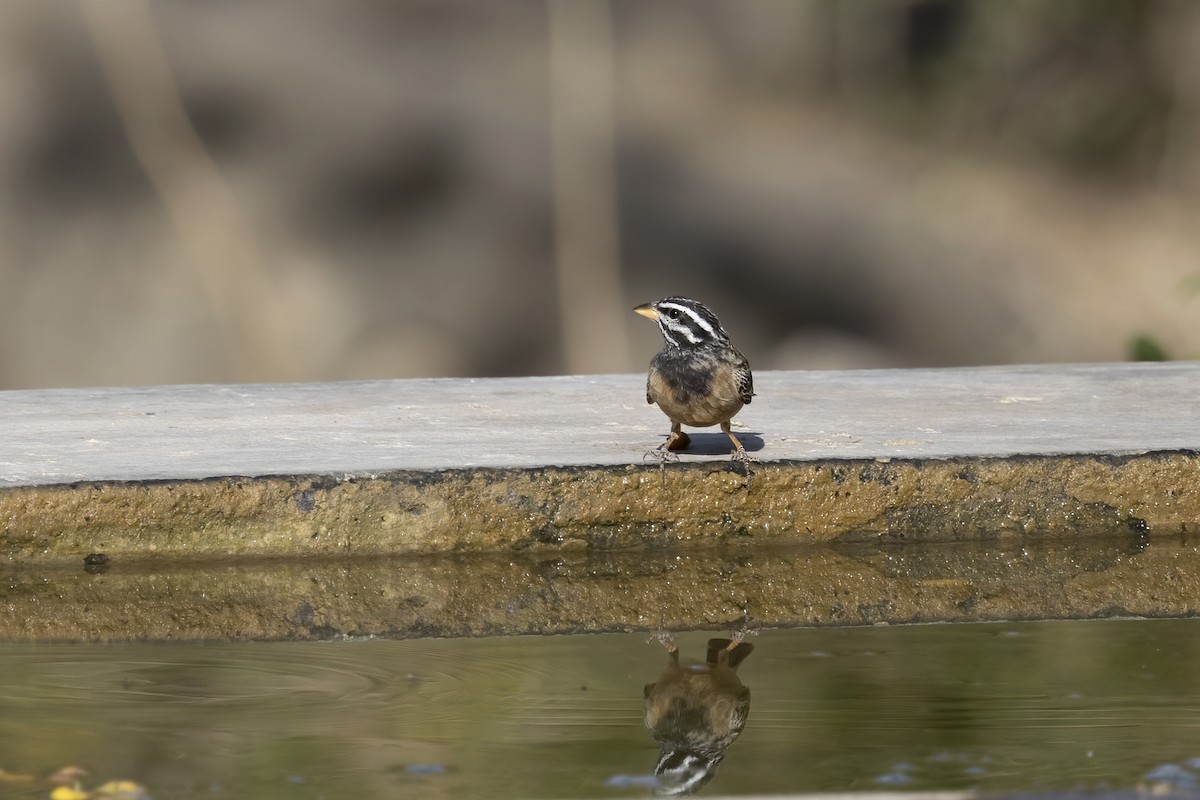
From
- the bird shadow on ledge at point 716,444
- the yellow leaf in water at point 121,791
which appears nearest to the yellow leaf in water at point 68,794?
the yellow leaf in water at point 121,791

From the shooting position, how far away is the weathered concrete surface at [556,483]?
16.6 feet

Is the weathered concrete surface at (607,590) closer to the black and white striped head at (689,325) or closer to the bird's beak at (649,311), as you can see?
the black and white striped head at (689,325)

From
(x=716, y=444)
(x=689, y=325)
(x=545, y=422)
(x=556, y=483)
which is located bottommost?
(x=545, y=422)

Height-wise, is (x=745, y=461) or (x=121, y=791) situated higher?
(x=121, y=791)

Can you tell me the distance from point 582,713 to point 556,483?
147 centimetres

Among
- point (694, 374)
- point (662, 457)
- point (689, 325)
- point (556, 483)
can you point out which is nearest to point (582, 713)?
point (556, 483)

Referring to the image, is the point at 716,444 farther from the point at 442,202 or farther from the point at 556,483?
the point at 442,202

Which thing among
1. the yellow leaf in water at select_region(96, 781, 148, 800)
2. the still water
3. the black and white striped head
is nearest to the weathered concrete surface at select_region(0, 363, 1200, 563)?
the black and white striped head

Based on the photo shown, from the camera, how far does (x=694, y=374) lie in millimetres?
5266

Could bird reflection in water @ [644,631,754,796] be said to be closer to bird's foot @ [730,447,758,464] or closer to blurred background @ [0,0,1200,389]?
bird's foot @ [730,447,758,464]

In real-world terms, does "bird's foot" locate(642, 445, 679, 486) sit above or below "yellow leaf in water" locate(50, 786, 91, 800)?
below

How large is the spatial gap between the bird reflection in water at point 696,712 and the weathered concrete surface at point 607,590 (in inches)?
12.8

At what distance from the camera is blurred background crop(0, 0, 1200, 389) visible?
32.4 feet

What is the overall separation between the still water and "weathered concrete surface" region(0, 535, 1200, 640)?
0.47 feet
